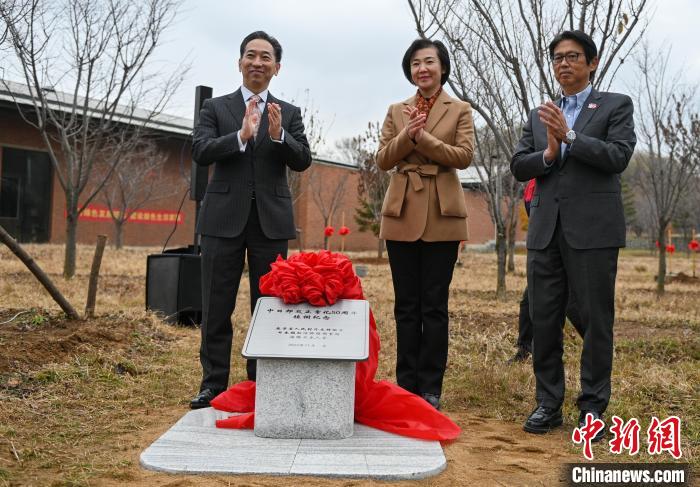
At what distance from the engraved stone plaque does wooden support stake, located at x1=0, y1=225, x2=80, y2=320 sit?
2.45 metres

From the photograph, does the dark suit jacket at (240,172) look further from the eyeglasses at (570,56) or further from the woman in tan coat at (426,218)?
the eyeglasses at (570,56)

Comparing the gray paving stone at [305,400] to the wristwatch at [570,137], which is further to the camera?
the wristwatch at [570,137]

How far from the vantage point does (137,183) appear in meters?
22.1

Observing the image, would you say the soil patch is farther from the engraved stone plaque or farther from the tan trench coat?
the tan trench coat

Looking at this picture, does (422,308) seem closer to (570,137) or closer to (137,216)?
(570,137)

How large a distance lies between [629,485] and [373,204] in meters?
19.2

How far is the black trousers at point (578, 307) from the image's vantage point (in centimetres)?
339

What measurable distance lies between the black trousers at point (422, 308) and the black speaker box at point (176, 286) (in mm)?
3407

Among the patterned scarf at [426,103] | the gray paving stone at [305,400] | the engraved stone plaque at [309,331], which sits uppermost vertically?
the patterned scarf at [426,103]

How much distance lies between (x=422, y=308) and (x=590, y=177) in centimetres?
116

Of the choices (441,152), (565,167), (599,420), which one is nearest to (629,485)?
(599,420)

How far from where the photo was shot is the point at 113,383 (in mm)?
4438

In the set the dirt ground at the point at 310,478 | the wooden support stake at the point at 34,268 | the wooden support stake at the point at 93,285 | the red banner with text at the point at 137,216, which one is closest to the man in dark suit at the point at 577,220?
the dirt ground at the point at 310,478

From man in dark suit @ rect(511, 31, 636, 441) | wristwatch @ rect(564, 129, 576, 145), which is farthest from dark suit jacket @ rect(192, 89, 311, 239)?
wristwatch @ rect(564, 129, 576, 145)
